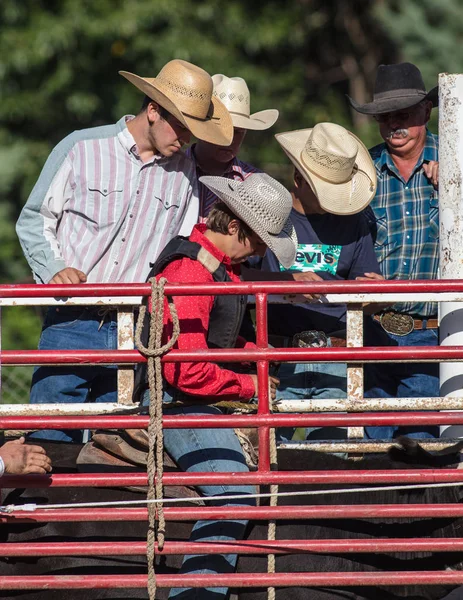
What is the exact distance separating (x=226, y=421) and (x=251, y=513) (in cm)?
34

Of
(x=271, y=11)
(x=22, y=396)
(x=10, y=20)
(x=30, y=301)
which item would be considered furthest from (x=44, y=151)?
(x=30, y=301)

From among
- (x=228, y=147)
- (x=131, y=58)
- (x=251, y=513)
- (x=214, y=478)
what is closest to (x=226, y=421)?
(x=214, y=478)

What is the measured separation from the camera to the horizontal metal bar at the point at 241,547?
3.94 m

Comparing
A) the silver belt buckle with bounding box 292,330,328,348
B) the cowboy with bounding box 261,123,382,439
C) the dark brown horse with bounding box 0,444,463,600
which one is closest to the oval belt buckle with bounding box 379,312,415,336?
the cowboy with bounding box 261,123,382,439

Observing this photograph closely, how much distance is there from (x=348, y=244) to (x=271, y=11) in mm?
12349

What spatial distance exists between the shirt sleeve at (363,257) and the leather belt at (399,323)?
30cm

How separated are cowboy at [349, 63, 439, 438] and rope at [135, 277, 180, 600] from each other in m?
1.88

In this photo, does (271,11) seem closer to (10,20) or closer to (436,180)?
(10,20)

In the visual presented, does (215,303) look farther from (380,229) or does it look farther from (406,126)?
(406,126)

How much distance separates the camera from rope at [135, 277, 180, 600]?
3.91 meters

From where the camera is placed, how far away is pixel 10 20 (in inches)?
552

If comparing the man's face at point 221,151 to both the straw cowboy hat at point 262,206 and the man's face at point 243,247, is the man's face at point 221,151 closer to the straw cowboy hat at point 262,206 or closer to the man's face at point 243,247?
the straw cowboy hat at point 262,206

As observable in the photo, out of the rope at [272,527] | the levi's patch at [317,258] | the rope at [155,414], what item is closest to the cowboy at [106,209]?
the levi's patch at [317,258]

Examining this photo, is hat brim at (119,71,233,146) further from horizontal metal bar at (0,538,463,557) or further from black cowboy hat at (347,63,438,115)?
horizontal metal bar at (0,538,463,557)
